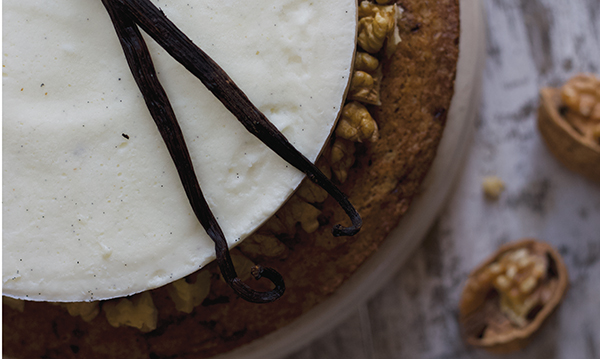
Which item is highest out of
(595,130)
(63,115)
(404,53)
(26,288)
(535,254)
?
(404,53)

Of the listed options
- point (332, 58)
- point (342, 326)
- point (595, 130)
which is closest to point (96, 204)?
point (332, 58)

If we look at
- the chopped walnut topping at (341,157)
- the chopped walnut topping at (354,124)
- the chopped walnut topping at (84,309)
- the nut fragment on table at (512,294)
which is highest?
the chopped walnut topping at (354,124)

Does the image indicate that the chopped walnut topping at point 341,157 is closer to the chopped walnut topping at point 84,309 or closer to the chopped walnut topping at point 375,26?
the chopped walnut topping at point 375,26

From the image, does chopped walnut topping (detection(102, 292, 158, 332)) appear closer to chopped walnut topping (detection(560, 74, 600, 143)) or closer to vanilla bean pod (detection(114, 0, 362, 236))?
vanilla bean pod (detection(114, 0, 362, 236))

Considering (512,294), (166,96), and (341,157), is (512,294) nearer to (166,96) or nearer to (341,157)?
(341,157)

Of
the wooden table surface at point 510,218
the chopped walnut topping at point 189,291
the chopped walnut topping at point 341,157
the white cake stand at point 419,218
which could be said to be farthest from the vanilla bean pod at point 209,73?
the wooden table surface at point 510,218

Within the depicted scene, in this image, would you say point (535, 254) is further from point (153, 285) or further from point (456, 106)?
point (153, 285)
